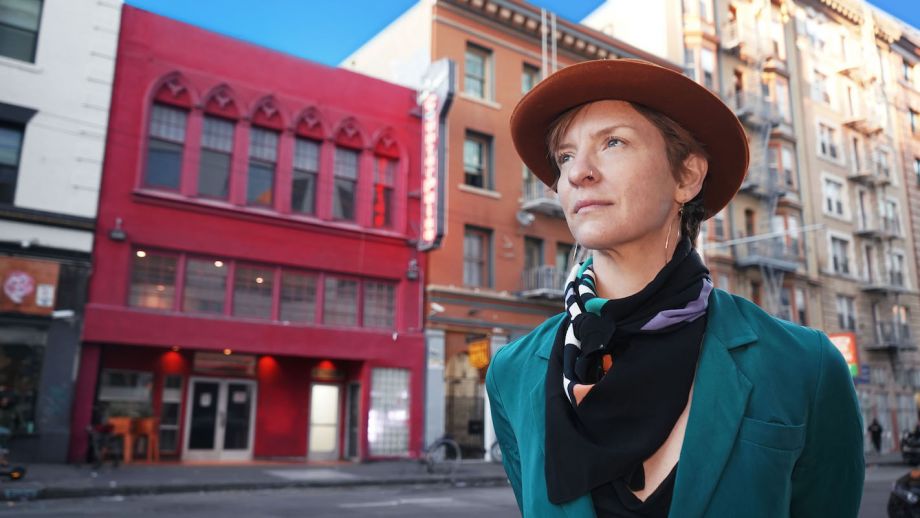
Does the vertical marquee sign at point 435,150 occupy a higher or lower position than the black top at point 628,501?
higher

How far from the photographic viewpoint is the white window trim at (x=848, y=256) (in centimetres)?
3550

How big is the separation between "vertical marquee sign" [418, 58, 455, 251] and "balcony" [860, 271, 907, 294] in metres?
26.3

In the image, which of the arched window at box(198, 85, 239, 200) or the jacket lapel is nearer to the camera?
the jacket lapel

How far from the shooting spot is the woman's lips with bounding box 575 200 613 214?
6.40 feet

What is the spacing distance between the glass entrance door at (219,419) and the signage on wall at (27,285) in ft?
14.3

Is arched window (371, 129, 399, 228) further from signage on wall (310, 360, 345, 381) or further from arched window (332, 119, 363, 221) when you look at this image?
signage on wall (310, 360, 345, 381)

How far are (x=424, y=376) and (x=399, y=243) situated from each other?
4.15 metres

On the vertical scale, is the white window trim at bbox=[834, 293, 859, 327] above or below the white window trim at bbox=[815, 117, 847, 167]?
below

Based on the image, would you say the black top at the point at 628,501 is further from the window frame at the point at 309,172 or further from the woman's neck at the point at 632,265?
the window frame at the point at 309,172

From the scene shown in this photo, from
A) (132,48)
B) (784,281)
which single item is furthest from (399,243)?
(784,281)

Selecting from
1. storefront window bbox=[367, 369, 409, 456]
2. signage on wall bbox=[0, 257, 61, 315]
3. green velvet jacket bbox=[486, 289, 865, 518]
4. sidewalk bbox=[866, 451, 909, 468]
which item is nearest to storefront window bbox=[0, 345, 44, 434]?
signage on wall bbox=[0, 257, 61, 315]

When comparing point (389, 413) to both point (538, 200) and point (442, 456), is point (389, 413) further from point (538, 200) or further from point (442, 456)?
point (538, 200)

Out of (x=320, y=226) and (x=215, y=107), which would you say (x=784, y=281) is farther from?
(x=215, y=107)

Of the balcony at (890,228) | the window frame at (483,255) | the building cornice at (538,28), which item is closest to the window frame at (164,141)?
the window frame at (483,255)
